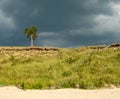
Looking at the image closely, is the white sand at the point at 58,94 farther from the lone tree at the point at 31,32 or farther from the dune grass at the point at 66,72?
the lone tree at the point at 31,32

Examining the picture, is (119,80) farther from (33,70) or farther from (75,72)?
(33,70)

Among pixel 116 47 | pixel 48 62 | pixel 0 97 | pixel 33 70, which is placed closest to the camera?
pixel 0 97

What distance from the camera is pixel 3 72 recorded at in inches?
1465

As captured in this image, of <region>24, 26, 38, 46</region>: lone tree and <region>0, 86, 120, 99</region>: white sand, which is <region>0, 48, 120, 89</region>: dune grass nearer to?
<region>0, 86, 120, 99</region>: white sand

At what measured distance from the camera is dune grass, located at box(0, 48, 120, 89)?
30.6 m

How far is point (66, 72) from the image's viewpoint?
3512 cm

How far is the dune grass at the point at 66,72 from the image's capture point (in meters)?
30.6

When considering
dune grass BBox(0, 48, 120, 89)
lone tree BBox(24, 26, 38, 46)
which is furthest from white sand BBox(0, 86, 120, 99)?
lone tree BBox(24, 26, 38, 46)

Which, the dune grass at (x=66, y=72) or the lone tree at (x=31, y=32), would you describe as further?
the lone tree at (x=31, y=32)

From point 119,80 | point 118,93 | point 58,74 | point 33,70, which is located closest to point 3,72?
point 33,70

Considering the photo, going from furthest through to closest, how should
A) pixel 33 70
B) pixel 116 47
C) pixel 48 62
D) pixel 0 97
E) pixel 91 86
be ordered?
pixel 116 47
pixel 48 62
pixel 33 70
pixel 91 86
pixel 0 97

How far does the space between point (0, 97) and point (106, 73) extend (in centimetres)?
1188

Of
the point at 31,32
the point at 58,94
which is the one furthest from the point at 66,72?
the point at 31,32

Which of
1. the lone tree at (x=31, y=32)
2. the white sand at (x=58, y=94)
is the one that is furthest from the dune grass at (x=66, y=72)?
the lone tree at (x=31, y=32)
